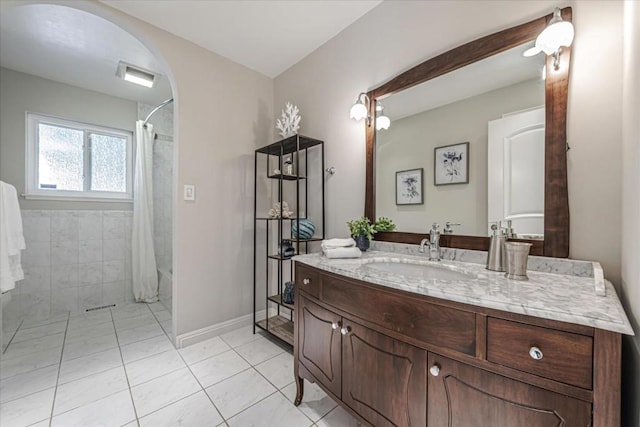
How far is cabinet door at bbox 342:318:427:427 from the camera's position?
87 centimetres

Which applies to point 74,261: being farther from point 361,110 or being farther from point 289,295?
point 361,110

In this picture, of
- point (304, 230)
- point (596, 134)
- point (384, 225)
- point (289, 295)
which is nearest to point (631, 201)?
point (596, 134)

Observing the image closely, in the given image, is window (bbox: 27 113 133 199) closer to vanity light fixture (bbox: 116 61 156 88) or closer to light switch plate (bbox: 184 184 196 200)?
vanity light fixture (bbox: 116 61 156 88)

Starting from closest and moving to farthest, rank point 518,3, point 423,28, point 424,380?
point 424,380 < point 518,3 < point 423,28

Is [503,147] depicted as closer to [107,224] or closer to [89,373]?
[89,373]

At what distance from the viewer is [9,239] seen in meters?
1.73

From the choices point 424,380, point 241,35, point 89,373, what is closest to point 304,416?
point 424,380

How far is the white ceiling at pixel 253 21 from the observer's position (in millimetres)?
1675

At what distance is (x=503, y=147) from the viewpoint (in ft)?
3.85

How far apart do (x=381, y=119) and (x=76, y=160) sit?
3400 mm

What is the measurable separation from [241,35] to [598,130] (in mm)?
2252

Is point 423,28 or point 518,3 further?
point 423,28

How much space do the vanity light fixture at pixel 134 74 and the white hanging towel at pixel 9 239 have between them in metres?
1.40

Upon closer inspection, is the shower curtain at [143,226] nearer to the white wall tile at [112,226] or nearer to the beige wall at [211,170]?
the white wall tile at [112,226]
